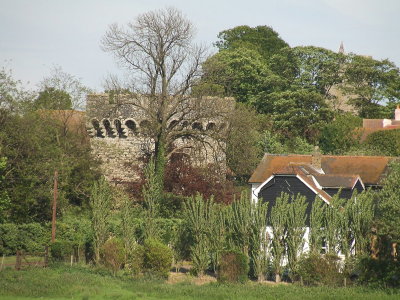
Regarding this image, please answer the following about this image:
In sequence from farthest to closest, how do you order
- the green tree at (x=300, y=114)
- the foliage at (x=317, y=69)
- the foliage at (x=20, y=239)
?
the foliage at (x=317, y=69), the green tree at (x=300, y=114), the foliage at (x=20, y=239)

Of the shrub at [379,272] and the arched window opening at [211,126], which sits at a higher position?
the arched window opening at [211,126]

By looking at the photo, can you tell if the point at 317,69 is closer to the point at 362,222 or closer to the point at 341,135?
the point at 341,135

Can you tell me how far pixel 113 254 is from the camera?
35.3 metres

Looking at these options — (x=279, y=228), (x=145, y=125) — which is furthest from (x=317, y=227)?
(x=145, y=125)

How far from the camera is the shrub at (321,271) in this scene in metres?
31.6

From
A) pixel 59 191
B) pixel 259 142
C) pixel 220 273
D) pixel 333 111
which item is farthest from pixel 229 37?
pixel 220 273

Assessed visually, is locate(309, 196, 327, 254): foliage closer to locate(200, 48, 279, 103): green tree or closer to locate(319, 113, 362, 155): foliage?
locate(319, 113, 362, 155): foliage

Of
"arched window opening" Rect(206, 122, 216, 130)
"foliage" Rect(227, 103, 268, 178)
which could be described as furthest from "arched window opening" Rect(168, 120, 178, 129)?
"foliage" Rect(227, 103, 268, 178)

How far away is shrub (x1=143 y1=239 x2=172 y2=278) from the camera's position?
111 ft

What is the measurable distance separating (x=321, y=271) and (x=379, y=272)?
2.22 m

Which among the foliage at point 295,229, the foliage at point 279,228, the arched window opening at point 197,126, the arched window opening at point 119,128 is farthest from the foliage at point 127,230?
the arched window opening at point 119,128

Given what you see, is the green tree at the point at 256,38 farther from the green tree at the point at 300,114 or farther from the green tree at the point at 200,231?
the green tree at the point at 200,231

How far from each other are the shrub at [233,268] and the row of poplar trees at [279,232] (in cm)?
98

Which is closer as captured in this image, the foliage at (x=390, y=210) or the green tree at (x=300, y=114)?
the foliage at (x=390, y=210)
